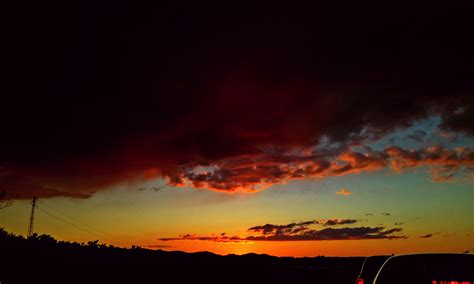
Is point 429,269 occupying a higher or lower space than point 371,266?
lower

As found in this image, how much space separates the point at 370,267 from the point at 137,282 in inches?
548

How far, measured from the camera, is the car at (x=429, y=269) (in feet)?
23.0

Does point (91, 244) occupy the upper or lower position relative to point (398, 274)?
upper

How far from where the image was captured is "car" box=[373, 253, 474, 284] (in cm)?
702

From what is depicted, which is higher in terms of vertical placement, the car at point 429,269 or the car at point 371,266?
the car at point 371,266

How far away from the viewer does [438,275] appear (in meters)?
7.07

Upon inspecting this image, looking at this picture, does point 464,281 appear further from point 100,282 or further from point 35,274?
point 35,274

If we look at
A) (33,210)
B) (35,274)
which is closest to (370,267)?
(35,274)

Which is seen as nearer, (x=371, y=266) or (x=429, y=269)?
(x=429, y=269)

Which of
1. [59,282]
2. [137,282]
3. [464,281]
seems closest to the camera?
[464,281]

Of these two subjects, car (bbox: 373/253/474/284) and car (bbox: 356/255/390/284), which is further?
car (bbox: 356/255/390/284)

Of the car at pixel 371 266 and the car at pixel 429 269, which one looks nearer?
the car at pixel 429 269

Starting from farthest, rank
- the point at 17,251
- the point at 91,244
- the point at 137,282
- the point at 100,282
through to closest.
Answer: the point at 91,244 < the point at 17,251 < the point at 137,282 < the point at 100,282

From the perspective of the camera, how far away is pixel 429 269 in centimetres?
720
